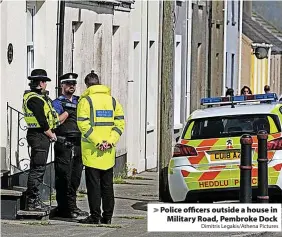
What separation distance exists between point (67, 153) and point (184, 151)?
1909 millimetres

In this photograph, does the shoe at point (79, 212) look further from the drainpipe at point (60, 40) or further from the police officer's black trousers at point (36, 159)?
the drainpipe at point (60, 40)

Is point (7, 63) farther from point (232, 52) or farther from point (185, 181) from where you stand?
point (232, 52)

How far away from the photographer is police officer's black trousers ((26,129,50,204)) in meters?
13.9

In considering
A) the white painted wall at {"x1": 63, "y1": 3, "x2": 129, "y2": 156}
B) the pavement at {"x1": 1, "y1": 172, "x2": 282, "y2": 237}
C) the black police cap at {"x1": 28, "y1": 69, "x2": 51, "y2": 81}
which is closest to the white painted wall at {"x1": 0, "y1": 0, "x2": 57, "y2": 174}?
the white painted wall at {"x1": 63, "y1": 3, "x2": 129, "y2": 156}

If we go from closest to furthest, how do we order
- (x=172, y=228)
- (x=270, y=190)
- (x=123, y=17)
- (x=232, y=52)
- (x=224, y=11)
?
(x=172, y=228) < (x=270, y=190) < (x=123, y=17) < (x=224, y=11) < (x=232, y=52)

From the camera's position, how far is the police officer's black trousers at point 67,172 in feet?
46.8

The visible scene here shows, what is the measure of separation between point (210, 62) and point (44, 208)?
1964cm

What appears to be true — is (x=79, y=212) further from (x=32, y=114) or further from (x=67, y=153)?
(x=32, y=114)

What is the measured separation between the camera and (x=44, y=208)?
1423 centimetres

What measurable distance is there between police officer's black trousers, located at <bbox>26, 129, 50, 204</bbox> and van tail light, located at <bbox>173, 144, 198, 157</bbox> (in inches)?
89.0

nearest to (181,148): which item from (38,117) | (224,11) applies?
(38,117)

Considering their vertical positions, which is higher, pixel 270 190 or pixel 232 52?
pixel 232 52

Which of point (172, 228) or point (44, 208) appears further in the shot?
point (44, 208)

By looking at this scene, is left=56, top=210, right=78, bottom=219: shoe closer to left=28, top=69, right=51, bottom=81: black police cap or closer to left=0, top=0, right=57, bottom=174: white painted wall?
left=0, top=0, right=57, bottom=174: white painted wall
